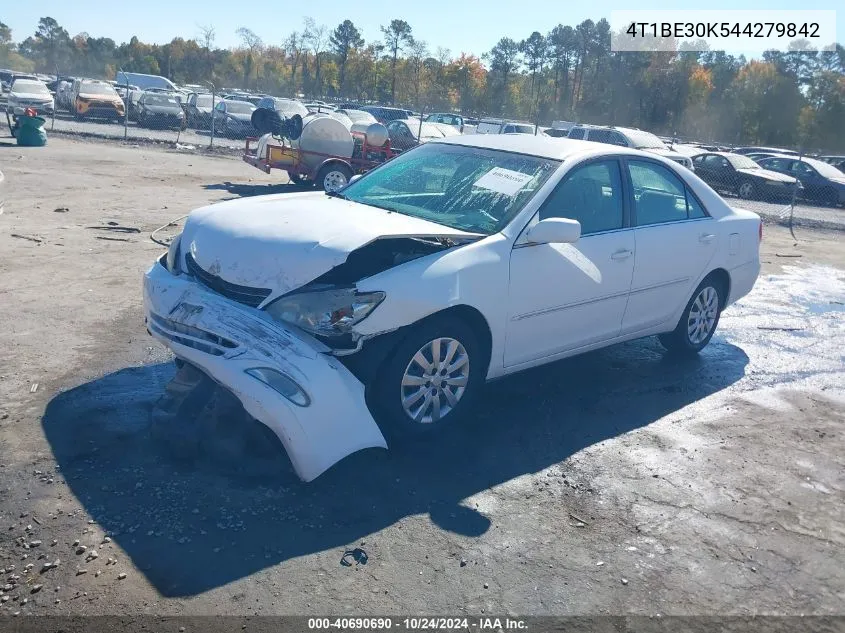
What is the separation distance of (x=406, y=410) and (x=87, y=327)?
3.04 metres

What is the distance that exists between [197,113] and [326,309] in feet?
97.3

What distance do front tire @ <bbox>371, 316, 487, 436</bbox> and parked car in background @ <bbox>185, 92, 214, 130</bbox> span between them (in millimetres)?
29234

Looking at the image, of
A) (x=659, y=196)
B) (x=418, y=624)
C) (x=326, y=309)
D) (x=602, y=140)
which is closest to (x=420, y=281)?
(x=326, y=309)

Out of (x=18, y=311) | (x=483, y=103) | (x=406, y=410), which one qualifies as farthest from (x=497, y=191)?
(x=483, y=103)

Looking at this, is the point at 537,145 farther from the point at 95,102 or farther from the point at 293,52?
the point at 293,52

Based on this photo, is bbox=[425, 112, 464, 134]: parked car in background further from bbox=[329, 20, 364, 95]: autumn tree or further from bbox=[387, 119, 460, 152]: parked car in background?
bbox=[329, 20, 364, 95]: autumn tree

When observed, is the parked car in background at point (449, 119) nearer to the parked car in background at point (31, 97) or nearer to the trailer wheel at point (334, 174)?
the parked car in background at point (31, 97)

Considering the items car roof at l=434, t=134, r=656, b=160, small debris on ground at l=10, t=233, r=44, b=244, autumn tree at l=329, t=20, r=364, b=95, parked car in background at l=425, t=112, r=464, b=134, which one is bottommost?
small debris on ground at l=10, t=233, r=44, b=244

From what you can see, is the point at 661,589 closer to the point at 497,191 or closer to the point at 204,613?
→ the point at 204,613

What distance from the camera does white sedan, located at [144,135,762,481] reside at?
380 cm

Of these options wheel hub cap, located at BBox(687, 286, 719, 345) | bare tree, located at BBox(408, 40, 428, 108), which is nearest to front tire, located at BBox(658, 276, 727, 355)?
wheel hub cap, located at BBox(687, 286, 719, 345)

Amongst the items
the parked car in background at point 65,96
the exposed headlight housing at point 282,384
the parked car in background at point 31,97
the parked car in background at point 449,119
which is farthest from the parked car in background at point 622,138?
the parked car in background at point 65,96

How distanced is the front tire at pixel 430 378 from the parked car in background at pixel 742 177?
20429 mm

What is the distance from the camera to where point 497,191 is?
4984 millimetres
